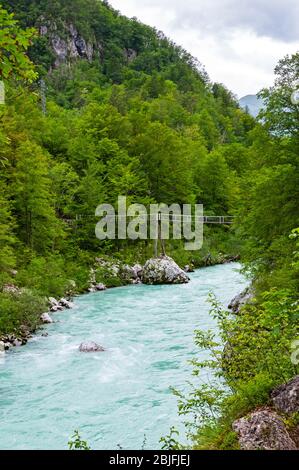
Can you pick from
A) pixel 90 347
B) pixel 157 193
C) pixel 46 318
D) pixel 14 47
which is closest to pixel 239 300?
pixel 90 347

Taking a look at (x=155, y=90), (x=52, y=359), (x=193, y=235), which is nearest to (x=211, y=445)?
(x=52, y=359)

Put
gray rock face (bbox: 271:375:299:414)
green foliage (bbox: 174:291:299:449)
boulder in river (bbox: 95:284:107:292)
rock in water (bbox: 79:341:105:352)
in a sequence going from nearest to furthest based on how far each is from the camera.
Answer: gray rock face (bbox: 271:375:299:414), green foliage (bbox: 174:291:299:449), rock in water (bbox: 79:341:105:352), boulder in river (bbox: 95:284:107:292)

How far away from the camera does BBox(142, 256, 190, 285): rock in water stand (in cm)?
2783

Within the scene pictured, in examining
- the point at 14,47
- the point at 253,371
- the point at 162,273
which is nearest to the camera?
the point at 14,47

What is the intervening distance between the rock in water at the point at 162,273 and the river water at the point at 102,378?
699cm

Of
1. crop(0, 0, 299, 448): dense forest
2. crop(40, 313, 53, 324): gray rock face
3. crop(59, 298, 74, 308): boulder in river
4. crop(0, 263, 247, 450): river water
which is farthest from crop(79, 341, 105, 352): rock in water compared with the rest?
crop(59, 298, 74, 308): boulder in river

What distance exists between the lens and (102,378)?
11.6 m

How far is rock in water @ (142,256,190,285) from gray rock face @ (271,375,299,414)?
868 inches

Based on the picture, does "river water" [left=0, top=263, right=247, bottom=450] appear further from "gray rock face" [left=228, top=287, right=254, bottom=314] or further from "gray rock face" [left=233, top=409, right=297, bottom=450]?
"gray rock face" [left=233, top=409, right=297, bottom=450]

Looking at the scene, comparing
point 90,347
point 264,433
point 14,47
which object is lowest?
point 90,347

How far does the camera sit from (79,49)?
109938 mm

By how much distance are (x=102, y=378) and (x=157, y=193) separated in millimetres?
30367

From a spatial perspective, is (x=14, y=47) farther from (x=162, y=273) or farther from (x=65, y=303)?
(x=162, y=273)
